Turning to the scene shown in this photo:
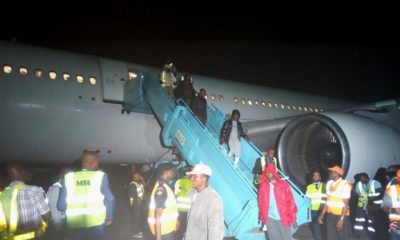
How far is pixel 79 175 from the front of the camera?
3.71 metres

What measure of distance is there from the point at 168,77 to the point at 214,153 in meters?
2.42

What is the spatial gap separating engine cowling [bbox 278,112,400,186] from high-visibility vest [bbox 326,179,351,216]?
1.39 metres

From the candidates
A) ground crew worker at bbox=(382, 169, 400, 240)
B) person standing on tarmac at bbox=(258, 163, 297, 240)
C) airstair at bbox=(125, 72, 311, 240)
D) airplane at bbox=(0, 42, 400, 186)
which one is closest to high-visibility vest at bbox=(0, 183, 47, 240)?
airstair at bbox=(125, 72, 311, 240)

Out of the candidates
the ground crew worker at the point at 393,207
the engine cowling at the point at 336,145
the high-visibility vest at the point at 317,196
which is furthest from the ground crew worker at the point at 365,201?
the ground crew worker at the point at 393,207

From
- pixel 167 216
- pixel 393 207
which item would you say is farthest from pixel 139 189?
pixel 393 207

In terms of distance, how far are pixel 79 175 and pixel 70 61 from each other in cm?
409

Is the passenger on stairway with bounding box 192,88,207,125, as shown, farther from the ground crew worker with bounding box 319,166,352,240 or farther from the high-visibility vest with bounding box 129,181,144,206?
the ground crew worker with bounding box 319,166,352,240

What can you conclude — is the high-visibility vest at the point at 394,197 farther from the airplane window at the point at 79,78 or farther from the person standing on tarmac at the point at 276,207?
the airplane window at the point at 79,78

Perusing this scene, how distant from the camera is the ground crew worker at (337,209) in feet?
17.4

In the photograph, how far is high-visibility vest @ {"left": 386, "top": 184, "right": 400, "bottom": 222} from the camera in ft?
12.9

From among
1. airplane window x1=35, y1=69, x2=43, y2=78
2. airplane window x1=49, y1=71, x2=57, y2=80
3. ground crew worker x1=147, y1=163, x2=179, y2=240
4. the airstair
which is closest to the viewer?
ground crew worker x1=147, y1=163, x2=179, y2=240

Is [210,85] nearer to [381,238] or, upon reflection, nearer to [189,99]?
[189,99]

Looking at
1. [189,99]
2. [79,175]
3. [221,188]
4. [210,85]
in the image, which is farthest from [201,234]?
[210,85]

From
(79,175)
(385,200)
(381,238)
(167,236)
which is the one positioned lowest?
(381,238)
